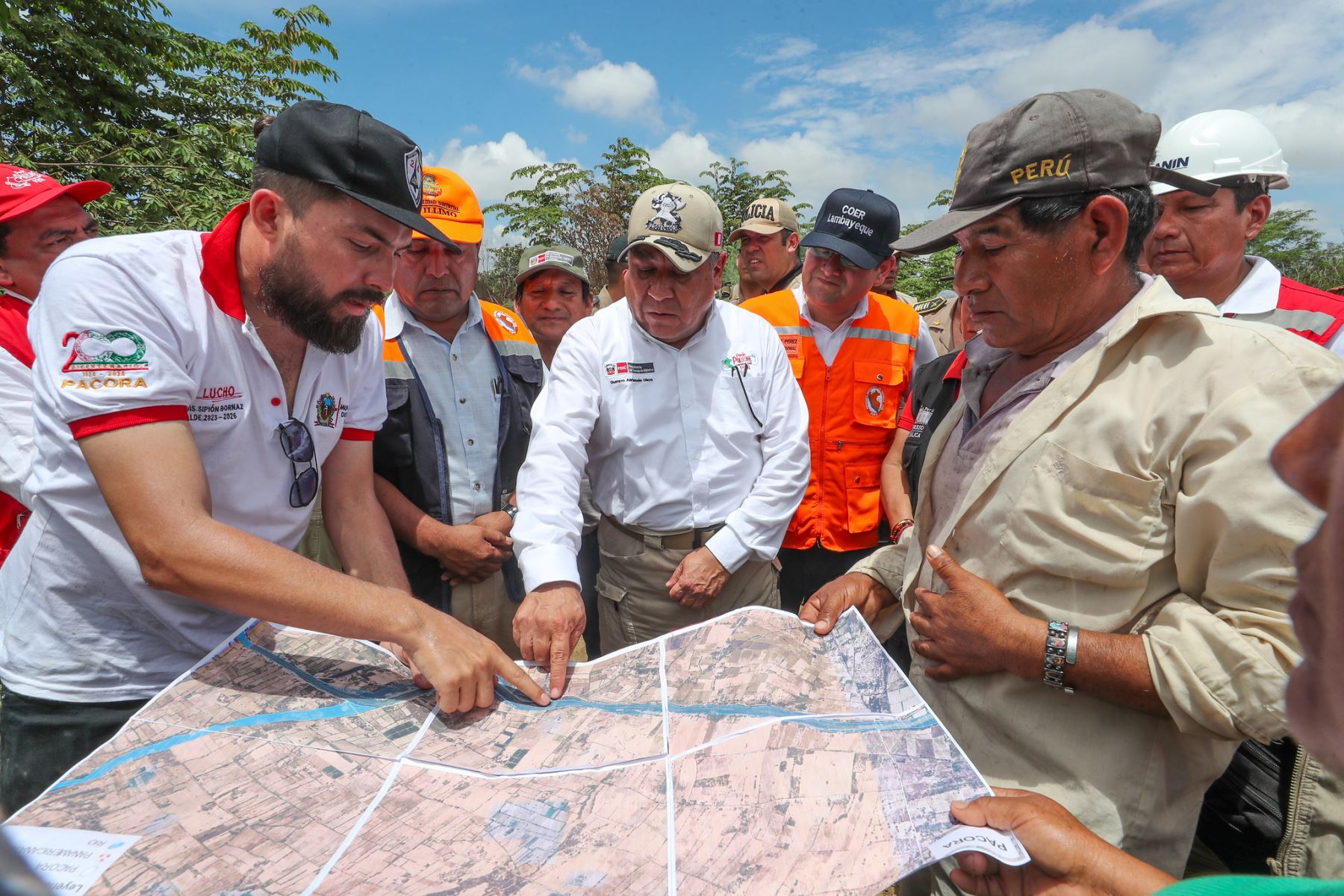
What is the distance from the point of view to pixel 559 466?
2461mm

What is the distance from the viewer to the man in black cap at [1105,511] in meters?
1.28

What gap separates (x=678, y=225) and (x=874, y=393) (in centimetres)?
143

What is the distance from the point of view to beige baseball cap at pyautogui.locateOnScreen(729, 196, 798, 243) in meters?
5.41

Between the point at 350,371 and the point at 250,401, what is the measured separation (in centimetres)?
37

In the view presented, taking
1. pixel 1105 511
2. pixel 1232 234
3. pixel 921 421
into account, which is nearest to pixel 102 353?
pixel 1105 511

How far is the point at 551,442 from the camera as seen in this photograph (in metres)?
2.52

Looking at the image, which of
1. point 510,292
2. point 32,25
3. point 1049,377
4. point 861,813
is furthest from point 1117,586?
point 510,292

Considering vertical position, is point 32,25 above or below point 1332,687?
above

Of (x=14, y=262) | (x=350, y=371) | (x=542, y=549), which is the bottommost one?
(x=542, y=549)

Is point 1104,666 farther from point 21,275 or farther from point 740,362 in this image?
point 21,275

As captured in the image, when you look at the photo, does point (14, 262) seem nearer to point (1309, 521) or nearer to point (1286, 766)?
point (1309, 521)

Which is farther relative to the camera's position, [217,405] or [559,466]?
[559,466]

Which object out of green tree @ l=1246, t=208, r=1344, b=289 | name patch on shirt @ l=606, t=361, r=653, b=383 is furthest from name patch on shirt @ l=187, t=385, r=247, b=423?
green tree @ l=1246, t=208, r=1344, b=289

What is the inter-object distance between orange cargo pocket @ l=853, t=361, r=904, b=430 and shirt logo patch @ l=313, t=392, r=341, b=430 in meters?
2.45
